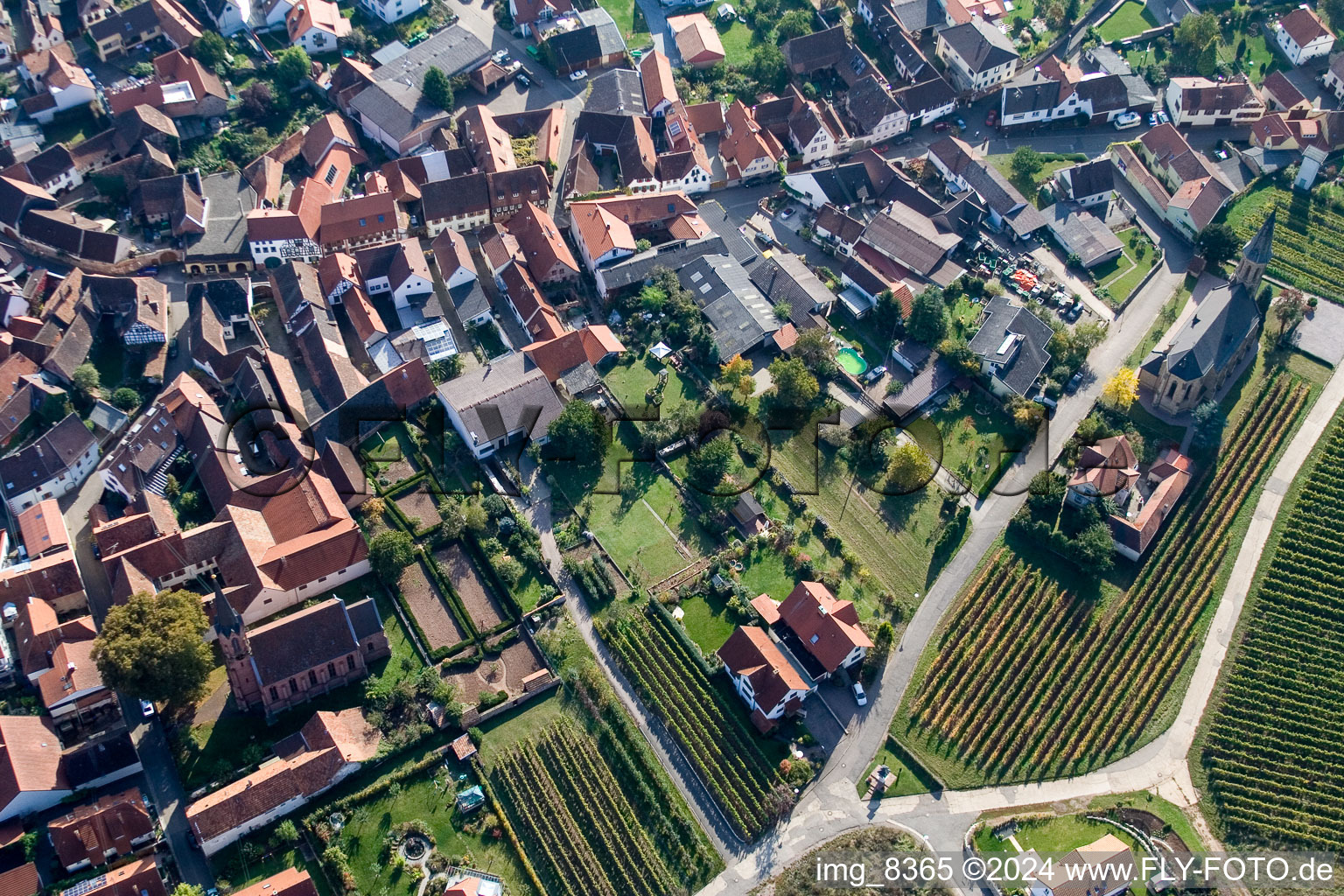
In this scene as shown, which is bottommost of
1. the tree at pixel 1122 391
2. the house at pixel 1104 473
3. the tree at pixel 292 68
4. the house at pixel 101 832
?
the house at pixel 1104 473

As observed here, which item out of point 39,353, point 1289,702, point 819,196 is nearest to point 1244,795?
point 1289,702

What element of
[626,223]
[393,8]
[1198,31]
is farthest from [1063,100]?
[393,8]

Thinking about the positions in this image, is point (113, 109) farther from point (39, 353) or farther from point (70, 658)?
point (70, 658)

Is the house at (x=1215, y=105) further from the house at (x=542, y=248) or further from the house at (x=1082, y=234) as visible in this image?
the house at (x=542, y=248)

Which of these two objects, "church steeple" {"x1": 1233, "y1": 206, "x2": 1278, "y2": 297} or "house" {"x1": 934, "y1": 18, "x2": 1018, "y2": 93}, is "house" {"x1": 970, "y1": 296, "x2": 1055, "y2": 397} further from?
"house" {"x1": 934, "y1": 18, "x2": 1018, "y2": 93}

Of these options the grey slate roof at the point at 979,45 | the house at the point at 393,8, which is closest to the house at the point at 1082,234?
the grey slate roof at the point at 979,45

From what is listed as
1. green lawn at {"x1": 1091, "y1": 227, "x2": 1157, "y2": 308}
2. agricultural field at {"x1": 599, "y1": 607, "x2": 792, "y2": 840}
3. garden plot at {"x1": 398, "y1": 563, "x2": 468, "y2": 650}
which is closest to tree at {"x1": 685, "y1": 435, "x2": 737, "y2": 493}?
agricultural field at {"x1": 599, "y1": 607, "x2": 792, "y2": 840}

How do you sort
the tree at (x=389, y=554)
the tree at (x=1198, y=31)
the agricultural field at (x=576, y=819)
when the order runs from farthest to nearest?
the tree at (x=1198, y=31)
the tree at (x=389, y=554)
the agricultural field at (x=576, y=819)
